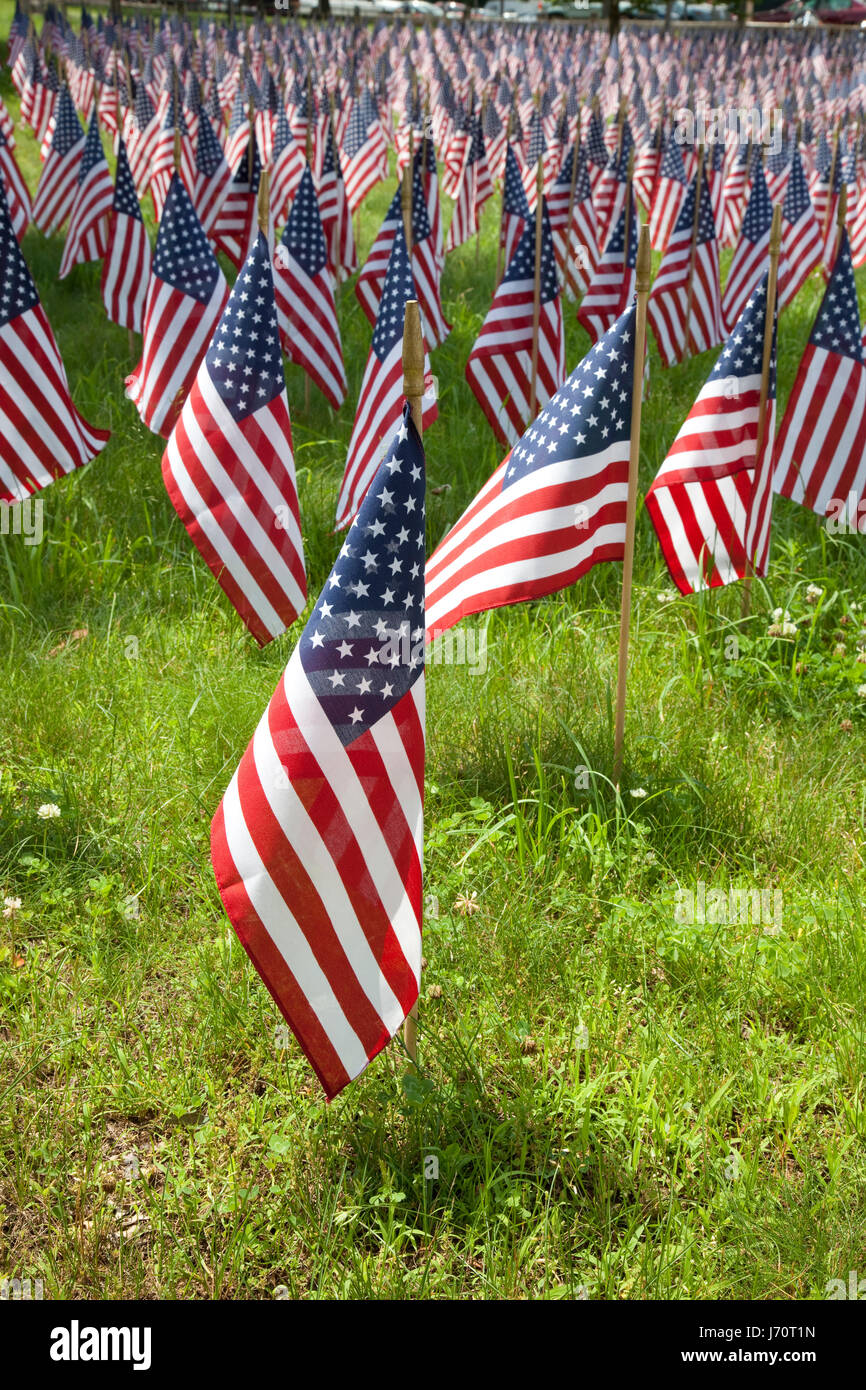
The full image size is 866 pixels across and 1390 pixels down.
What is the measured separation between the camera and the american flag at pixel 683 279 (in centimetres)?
908

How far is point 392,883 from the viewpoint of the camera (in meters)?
3.19

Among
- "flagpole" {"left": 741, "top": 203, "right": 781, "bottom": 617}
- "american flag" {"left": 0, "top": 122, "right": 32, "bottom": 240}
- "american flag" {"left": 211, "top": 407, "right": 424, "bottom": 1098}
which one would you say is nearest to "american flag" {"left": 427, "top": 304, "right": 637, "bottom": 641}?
"american flag" {"left": 211, "top": 407, "right": 424, "bottom": 1098}

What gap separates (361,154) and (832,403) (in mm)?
8908

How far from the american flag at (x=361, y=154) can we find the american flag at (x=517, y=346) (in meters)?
5.83

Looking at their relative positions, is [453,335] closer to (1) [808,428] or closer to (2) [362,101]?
(2) [362,101]

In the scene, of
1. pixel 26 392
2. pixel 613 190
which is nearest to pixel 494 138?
pixel 613 190

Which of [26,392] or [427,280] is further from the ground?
[427,280]

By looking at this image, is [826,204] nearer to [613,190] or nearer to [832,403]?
[613,190]

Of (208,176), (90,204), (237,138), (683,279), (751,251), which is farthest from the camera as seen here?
(237,138)

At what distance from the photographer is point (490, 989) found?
3.96 m

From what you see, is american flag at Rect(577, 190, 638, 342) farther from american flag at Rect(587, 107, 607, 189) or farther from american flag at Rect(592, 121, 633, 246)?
american flag at Rect(587, 107, 607, 189)

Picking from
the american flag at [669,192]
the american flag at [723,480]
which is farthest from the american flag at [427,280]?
the american flag at [669,192]

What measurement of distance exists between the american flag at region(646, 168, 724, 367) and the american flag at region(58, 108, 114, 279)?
4.71 m

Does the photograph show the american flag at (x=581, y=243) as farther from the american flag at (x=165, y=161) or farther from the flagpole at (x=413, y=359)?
the flagpole at (x=413, y=359)
